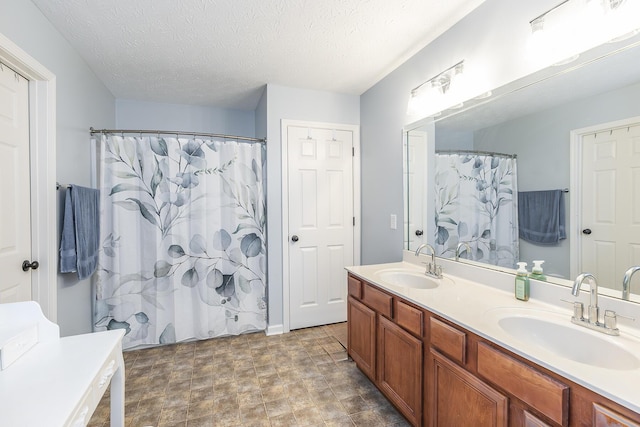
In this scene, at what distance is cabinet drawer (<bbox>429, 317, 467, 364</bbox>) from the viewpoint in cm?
122

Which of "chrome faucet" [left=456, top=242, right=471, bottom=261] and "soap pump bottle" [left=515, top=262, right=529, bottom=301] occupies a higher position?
"chrome faucet" [left=456, top=242, right=471, bottom=261]

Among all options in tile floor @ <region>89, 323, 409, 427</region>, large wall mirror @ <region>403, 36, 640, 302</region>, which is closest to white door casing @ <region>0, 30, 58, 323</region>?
tile floor @ <region>89, 323, 409, 427</region>

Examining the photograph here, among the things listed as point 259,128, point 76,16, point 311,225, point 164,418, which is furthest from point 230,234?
point 76,16

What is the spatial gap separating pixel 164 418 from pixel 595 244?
240 centimetres

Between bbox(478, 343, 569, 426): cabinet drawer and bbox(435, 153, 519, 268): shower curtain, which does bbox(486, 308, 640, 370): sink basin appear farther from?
bbox(435, 153, 519, 268): shower curtain

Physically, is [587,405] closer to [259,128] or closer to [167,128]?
[259,128]

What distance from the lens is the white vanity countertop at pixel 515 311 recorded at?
0.78m

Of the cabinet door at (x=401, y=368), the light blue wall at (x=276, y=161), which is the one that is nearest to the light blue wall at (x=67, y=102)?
the light blue wall at (x=276, y=161)

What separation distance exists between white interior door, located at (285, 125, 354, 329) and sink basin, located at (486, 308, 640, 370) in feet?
6.07

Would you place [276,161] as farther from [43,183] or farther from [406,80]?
[43,183]

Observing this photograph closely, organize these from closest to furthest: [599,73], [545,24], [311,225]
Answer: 1. [599,73]
2. [545,24]
3. [311,225]

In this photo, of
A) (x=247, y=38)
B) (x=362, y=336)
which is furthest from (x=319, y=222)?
(x=247, y=38)

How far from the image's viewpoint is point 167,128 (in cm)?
331

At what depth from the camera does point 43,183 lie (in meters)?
1.78
